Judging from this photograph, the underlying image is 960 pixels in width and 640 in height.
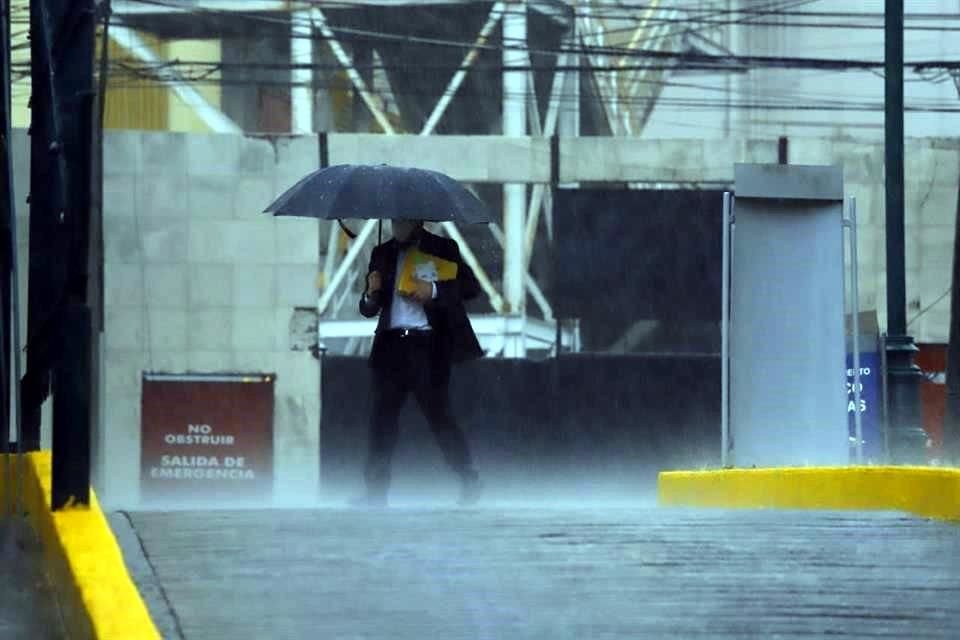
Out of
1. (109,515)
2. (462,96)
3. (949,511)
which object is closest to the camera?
(109,515)

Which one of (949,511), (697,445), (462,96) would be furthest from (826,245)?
(462,96)

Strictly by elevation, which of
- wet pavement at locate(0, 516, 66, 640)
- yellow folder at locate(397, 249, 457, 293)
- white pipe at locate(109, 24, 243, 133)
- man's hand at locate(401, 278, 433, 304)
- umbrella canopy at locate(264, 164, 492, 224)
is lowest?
wet pavement at locate(0, 516, 66, 640)

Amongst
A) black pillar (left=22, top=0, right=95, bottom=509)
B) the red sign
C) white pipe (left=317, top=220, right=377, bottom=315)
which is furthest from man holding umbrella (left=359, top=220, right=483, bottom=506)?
white pipe (left=317, top=220, right=377, bottom=315)

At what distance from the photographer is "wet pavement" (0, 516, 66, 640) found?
5359mm

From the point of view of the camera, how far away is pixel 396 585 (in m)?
5.59

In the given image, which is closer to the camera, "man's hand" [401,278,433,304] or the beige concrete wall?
"man's hand" [401,278,433,304]

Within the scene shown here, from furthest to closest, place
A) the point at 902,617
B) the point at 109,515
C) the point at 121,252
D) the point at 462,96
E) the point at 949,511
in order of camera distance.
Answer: the point at 462,96, the point at 121,252, the point at 949,511, the point at 109,515, the point at 902,617

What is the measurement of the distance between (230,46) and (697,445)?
48.6 feet

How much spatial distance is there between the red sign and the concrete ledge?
10.7 meters

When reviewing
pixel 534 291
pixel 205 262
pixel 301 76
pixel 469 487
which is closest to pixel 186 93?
pixel 301 76

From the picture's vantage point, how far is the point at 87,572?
5082mm

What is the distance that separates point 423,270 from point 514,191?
15401 millimetres

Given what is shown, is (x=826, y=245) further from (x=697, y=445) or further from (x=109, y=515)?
(x=697, y=445)

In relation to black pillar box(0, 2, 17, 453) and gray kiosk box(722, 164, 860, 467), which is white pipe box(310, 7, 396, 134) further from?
black pillar box(0, 2, 17, 453)
